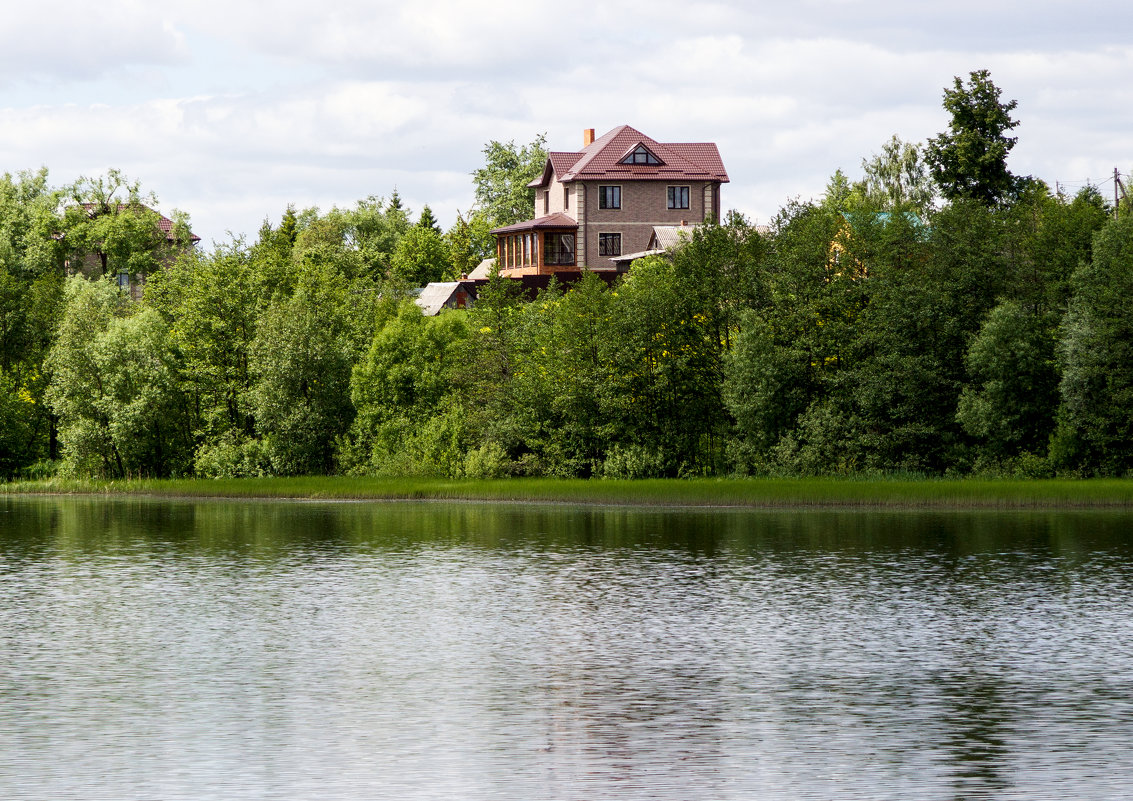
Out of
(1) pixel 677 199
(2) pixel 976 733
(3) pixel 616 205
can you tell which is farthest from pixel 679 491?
(1) pixel 677 199

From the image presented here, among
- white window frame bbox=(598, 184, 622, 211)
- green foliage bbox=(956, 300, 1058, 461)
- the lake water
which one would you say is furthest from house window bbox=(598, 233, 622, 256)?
the lake water

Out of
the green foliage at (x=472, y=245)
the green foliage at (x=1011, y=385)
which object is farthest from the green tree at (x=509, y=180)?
the green foliage at (x=1011, y=385)

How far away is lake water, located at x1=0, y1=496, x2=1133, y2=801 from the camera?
18.5 metres

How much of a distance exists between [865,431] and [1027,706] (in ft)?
158

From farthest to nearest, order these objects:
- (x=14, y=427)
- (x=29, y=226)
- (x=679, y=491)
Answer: (x=29, y=226) < (x=14, y=427) < (x=679, y=491)

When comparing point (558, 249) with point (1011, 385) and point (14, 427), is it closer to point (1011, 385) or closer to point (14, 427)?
point (14, 427)

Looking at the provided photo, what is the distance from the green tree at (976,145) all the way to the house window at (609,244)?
41337 mm

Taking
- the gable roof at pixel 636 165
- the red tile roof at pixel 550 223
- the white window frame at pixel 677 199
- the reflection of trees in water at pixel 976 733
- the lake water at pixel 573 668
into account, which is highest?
the gable roof at pixel 636 165

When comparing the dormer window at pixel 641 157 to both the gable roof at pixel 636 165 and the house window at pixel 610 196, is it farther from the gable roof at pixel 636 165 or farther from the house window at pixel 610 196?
the house window at pixel 610 196

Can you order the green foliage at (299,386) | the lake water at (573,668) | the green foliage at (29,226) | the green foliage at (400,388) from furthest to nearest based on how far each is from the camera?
1. the green foliage at (29,226)
2. the green foliage at (299,386)
3. the green foliage at (400,388)
4. the lake water at (573,668)

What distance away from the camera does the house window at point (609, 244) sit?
399 ft

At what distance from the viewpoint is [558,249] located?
12125cm

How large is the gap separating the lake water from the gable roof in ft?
245

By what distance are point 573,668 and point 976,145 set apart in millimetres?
64121
